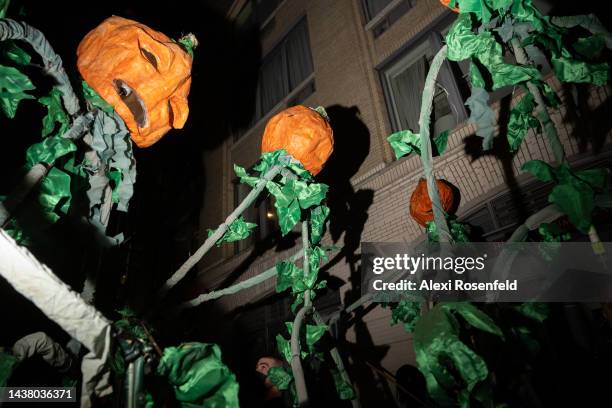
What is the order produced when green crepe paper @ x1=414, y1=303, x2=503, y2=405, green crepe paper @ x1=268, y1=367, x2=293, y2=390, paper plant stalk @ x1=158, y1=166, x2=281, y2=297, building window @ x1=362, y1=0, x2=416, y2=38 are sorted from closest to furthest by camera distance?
green crepe paper @ x1=414, y1=303, x2=503, y2=405, paper plant stalk @ x1=158, y1=166, x2=281, y2=297, green crepe paper @ x1=268, y1=367, x2=293, y2=390, building window @ x1=362, y1=0, x2=416, y2=38

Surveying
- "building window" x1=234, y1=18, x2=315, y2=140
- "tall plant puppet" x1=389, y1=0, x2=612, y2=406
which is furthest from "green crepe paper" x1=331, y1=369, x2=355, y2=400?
"building window" x1=234, y1=18, x2=315, y2=140

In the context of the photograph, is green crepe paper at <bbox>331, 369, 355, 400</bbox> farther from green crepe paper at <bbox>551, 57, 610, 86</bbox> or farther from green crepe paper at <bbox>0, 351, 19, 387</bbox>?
green crepe paper at <bbox>551, 57, 610, 86</bbox>

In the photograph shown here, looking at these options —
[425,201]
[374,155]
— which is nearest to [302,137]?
[425,201]

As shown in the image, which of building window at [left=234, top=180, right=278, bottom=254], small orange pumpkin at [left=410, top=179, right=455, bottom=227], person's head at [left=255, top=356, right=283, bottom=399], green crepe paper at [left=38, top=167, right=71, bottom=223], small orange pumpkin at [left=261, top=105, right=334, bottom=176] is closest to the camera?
green crepe paper at [left=38, top=167, right=71, bottom=223]

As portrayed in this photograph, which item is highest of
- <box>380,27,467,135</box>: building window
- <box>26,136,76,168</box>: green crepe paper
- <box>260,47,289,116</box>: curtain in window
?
<box>260,47,289,116</box>: curtain in window

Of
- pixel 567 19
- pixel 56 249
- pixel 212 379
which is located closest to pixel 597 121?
pixel 567 19

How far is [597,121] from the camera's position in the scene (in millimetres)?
3717

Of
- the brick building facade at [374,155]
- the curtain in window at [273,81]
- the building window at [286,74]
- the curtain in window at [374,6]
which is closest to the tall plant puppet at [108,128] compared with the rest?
the brick building facade at [374,155]

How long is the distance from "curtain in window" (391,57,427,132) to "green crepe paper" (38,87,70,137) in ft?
17.3

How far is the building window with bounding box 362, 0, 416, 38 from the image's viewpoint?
6520 millimetres

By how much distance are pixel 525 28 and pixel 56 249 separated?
328 cm

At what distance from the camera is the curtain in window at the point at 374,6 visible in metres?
6.94

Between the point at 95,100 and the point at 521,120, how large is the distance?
99.2 inches

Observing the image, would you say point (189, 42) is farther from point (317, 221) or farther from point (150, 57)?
point (317, 221)
